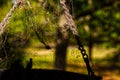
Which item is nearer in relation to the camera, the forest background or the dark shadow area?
the dark shadow area

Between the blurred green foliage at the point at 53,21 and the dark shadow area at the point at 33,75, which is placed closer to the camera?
the dark shadow area at the point at 33,75

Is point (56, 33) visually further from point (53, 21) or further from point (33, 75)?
point (33, 75)

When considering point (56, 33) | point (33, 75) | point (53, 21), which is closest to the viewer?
point (33, 75)

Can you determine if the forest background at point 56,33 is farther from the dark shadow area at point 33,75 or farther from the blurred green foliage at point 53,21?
the dark shadow area at point 33,75

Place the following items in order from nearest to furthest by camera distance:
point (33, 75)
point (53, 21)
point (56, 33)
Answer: point (33, 75) → point (53, 21) → point (56, 33)

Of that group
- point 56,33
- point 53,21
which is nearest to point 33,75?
point 53,21

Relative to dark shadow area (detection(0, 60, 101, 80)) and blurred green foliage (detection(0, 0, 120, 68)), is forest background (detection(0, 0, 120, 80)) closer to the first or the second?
blurred green foliage (detection(0, 0, 120, 68))

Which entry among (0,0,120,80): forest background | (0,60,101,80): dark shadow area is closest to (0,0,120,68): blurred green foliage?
(0,0,120,80): forest background

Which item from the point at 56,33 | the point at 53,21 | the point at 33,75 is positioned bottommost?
the point at 33,75

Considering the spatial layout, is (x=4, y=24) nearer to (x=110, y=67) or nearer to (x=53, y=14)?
(x=53, y=14)

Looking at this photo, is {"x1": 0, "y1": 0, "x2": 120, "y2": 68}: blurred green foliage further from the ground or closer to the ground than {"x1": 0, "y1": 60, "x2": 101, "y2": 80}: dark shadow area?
further from the ground

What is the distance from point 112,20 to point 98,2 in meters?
1.79

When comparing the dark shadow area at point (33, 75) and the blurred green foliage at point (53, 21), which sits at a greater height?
the blurred green foliage at point (53, 21)

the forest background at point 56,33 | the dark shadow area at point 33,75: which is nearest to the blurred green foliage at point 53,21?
the forest background at point 56,33
